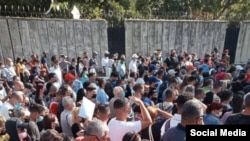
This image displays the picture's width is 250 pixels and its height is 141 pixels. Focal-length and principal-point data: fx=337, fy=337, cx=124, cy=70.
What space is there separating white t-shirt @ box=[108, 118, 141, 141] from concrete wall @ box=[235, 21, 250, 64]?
12318mm

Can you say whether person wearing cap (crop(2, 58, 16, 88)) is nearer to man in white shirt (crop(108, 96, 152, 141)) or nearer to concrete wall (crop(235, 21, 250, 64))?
man in white shirt (crop(108, 96, 152, 141))

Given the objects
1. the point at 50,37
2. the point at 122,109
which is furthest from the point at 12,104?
the point at 50,37

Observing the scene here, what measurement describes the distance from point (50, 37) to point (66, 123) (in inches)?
321

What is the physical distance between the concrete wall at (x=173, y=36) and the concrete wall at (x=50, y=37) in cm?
119

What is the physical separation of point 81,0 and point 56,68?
310 inches

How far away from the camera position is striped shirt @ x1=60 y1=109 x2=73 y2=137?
499 cm

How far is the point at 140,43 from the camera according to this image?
1374cm

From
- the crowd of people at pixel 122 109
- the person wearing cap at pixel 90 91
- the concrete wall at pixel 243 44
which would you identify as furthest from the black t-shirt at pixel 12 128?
the concrete wall at pixel 243 44

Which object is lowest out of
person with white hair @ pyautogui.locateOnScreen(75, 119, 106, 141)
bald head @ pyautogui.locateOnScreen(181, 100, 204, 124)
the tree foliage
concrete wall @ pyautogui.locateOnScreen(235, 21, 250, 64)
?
concrete wall @ pyautogui.locateOnScreen(235, 21, 250, 64)

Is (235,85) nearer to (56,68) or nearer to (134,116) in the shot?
(134,116)

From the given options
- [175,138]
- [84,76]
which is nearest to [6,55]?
[84,76]

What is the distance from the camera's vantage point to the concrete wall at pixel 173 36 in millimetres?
13609

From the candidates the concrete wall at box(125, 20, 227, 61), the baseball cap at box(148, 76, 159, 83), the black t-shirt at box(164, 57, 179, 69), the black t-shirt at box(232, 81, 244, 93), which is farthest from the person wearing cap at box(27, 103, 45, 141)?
the concrete wall at box(125, 20, 227, 61)

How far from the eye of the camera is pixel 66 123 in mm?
5047
